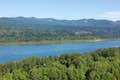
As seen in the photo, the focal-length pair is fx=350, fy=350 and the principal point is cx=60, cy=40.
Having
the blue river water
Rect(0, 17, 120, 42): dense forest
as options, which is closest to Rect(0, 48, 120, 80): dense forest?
the blue river water

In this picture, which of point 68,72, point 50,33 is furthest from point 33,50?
point 50,33

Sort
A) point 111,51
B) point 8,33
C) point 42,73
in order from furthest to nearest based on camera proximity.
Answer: point 8,33 → point 111,51 → point 42,73

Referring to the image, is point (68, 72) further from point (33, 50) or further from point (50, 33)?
point (50, 33)

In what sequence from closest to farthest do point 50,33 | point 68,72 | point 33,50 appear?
1. point 68,72
2. point 33,50
3. point 50,33

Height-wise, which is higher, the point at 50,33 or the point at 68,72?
the point at 68,72

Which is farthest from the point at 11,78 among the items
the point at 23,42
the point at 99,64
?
the point at 23,42

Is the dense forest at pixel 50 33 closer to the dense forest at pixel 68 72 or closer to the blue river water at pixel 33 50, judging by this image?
the blue river water at pixel 33 50

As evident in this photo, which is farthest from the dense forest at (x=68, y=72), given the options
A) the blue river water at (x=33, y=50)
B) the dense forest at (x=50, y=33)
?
the dense forest at (x=50, y=33)

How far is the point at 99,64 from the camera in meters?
24.6

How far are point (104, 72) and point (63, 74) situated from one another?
282cm

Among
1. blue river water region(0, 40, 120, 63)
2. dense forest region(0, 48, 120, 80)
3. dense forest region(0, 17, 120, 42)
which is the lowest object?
dense forest region(0, 17, 120, 42)

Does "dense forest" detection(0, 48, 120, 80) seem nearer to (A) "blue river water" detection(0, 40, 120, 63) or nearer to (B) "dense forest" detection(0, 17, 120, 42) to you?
(A) "blue river water" detection(0, 40, 120, 63)

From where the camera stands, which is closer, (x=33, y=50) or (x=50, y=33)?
(x=33, y=50)

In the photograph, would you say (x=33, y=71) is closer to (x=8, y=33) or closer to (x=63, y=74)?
(x=63, y=74)
